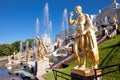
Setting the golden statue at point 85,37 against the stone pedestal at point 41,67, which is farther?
the stone pedestal at point 41,67

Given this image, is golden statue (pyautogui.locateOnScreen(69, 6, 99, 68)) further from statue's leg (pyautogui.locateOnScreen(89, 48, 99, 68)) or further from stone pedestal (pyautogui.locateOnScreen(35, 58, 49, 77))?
stone pedestal (pyautogui.locateOnScreen(35, 58, 49, 77))

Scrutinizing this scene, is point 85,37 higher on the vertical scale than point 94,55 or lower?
higher

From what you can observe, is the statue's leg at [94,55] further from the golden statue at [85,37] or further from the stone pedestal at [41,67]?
the stone pedestal at [41,67]

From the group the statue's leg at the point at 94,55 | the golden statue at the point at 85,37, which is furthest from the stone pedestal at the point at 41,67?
the statue's leg at the point at 94,55

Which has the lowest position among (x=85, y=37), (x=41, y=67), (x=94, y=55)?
(x=41, y=67)

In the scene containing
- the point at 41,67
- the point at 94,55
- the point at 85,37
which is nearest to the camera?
the point at 94,55

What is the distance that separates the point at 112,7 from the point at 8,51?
4909cm

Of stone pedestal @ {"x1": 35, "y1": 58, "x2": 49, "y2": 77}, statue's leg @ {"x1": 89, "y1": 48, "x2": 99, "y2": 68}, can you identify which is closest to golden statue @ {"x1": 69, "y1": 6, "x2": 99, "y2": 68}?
statue's leg @ {"x1": 89, "y1": 48, "x2": 99, "y2": 68}

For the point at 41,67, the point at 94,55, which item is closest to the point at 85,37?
the point at 94,55

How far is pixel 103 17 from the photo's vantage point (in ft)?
205

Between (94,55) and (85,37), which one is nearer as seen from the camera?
(94,55)

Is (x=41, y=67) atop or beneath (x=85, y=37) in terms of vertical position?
beneath

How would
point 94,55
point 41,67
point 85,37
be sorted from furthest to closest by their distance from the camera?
point 41,67 → point 85,37 → point 94,55

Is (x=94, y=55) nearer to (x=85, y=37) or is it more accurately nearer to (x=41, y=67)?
(x=85, y=37)
